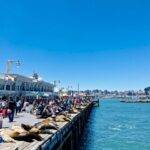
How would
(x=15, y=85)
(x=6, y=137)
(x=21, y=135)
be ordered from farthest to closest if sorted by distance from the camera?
1. (x=15, y=85)
2. (x=21, y=135)
3. (x=6, y=137)

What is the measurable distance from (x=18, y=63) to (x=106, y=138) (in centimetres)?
4078

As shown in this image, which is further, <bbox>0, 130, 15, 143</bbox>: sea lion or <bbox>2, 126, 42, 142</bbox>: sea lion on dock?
<bbox>2, 126, 42, 142</bbox>: sea lion on dock

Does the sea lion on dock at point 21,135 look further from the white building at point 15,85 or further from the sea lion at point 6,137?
the white building at point 15,85

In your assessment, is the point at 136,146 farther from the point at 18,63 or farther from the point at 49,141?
the point at 18,63

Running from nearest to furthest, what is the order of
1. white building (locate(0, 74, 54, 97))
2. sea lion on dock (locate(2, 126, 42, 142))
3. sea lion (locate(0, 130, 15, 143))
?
1. sea lion (locate(0, 130, 15, 143))
2. sea lion on dock (locate(2, 126, 42, 142))
3. white building (locate(0, 74, 54, 97))

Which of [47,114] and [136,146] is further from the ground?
[47,114]

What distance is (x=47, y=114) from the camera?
39.2 metres

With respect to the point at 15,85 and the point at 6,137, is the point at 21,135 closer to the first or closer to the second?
the point at 6,137

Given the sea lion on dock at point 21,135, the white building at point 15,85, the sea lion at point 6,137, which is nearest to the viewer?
the sea lion at point 6,137

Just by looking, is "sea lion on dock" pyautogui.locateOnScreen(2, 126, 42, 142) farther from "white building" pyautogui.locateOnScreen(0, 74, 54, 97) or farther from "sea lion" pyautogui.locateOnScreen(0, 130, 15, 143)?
"white building" pyautogui.locateOnScreen(0, 74, 54, 97)

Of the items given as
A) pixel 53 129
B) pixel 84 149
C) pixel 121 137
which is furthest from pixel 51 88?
pixel 53 129

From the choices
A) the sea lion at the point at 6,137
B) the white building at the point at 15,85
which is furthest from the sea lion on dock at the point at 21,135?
the white building at the point at 15,85

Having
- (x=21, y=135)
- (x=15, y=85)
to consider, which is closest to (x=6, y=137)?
(x=21, y=135)

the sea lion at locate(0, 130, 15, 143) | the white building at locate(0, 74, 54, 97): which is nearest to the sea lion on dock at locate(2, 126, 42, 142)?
the sea lion at locate(0, 130, 15, 143)
